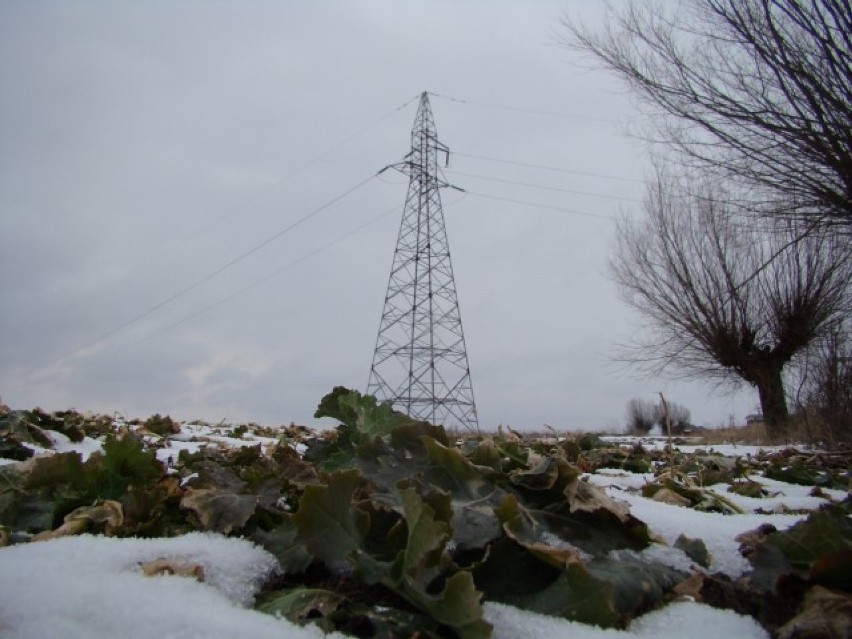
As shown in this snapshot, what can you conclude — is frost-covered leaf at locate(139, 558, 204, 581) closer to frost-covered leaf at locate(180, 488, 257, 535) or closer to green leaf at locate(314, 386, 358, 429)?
frost-covered leaf at locate(180, 488, 257, 535)

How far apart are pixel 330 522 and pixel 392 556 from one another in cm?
12

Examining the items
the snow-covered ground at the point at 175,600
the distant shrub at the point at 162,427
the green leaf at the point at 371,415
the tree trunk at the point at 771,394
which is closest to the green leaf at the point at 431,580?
the snow-covered ground at the point at 175,600

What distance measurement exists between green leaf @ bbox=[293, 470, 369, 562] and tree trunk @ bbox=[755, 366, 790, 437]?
14.0 metres

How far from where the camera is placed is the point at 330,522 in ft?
3.25

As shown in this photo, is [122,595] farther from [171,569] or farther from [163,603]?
[171,569]

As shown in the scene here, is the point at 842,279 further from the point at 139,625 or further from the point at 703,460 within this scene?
the point at 139,625

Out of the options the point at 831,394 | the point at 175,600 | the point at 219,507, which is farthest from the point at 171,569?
the point at 831,394

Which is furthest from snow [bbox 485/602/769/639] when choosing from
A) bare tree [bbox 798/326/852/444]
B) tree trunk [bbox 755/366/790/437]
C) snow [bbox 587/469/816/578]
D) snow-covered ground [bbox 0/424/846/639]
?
tree trunk [bbox 755/366/790/437]

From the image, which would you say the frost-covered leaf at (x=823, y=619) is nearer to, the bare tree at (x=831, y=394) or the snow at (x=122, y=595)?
the snow at (x=122, y=595)

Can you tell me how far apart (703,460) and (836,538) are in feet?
7.91

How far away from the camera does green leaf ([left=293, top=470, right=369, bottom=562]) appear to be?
0.97m

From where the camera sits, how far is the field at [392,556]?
0.80 metres

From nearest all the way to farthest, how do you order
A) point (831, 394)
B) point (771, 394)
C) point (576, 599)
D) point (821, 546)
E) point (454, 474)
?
point (576, 599) < point (821, 546) < point (454, 474) < point (831, 394) < point (771, 394)

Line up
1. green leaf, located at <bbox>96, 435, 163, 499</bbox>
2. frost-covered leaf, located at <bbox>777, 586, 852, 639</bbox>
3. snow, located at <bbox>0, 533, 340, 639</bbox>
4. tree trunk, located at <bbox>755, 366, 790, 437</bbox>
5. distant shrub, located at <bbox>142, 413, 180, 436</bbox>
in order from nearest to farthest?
snow, located at <bbox>0, 533, 340, 639</bbox>
frost-covered leaf, located at <bbox>777, 586, 852, 639</bbox>
green leaf, located at <bbox>96, 435, 163, 499</bbox>
distant shrub, located at <bbox>142, 413, 180, 436</bbox>
tree trunk, located at <bbox>755, 366, 790, 437</bbox>
